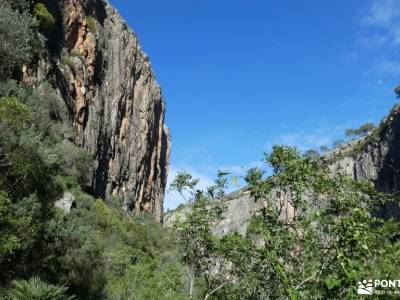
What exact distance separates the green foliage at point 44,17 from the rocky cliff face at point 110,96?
2.28 m


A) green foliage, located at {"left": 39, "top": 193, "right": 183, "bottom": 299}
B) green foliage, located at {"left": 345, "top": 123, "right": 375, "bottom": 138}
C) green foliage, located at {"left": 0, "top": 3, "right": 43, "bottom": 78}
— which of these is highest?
green foliage, located at {"left": 345, "top": 123, "right": 375, "bottom": 138}

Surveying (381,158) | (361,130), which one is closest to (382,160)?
(381,158)

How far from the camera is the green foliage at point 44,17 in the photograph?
4716cm

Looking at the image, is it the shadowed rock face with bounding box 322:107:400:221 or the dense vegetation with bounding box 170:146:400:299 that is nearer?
the dense vegetation with bounding box 170:146:400:299

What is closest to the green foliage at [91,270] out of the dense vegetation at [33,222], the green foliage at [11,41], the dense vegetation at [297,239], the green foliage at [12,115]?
the dense vegetation at [33,222]

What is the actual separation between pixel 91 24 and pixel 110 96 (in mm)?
11920

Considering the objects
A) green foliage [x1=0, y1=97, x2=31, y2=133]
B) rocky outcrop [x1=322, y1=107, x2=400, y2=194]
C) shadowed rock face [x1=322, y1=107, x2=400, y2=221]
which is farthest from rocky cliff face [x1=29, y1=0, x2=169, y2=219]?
shadowed rock face [x1=322, y1=107, x2=400, y2=221]

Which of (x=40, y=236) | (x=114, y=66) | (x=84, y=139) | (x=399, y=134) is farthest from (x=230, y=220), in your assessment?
(x=40, y=236)

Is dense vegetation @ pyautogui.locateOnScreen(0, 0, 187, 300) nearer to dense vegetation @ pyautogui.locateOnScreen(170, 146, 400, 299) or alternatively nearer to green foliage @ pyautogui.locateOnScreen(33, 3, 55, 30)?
dense vegetation @ pyautogui.locateOnScreen(170, 146, 400, 299)

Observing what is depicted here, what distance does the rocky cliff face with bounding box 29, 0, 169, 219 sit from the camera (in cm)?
5469

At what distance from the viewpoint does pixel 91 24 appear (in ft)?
216

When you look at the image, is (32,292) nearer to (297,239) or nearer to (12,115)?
(12,115)

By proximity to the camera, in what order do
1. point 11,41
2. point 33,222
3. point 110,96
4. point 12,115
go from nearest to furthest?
1. point 12,115
2. point 33,222
3. point 11,41
4. point 110,96

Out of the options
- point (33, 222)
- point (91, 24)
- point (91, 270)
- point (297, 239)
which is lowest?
point (91, 270)
